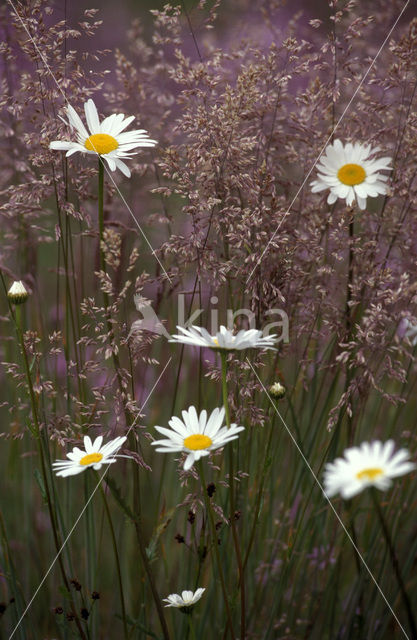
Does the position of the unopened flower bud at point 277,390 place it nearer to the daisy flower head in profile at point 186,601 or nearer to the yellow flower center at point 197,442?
the yellow flower center at point 197,442

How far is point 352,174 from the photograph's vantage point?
91 centimetres

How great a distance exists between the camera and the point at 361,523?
1.37 m

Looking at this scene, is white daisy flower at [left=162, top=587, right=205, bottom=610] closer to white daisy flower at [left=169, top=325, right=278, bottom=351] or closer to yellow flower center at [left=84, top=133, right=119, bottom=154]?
white daisy flower at [left=169, top=325, right=278, bottom=351]

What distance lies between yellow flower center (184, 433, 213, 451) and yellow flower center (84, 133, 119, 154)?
0.41 metres

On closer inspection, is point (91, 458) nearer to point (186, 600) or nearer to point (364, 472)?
point (186, 600)

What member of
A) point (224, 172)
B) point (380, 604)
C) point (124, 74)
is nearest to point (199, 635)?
point (380, 604)

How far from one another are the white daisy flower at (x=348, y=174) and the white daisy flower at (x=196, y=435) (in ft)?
1.15

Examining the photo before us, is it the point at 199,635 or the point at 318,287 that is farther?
the point at 199,635

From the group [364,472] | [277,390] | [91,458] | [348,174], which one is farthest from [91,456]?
[348,174]

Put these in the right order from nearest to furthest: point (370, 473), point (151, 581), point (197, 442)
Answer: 1. point (370, 473)
2. point (197, 442)
3. point (151, 581)

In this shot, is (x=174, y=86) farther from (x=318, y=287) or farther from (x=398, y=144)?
(x=318, y=287)

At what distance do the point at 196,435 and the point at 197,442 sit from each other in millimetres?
23

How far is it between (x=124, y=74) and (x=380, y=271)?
740 millimetres

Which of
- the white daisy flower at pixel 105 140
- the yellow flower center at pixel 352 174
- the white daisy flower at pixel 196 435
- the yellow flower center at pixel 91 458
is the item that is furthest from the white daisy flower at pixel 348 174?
the yellow flower center at pixel 91 458
